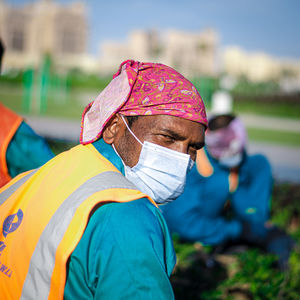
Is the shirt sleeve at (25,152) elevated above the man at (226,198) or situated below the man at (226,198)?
above

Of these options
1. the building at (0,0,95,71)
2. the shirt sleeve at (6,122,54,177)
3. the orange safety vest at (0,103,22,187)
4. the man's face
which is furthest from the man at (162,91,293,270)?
the building at (0,0,95,71)

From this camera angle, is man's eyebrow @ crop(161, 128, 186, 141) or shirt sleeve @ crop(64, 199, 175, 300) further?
man's eyebrow @ crop(161, 128, 186, 141)

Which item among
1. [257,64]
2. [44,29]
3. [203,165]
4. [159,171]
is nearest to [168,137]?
[159,171]

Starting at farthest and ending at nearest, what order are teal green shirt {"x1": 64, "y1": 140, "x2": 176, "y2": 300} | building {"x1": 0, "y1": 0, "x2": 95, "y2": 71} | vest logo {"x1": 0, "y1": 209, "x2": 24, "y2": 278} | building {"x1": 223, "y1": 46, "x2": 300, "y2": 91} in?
1. building {"x1": 223, "y1": 46, "x2": 300, "y2": 91}
2. building {"x1": 0, "y1": 0, "x2": 95, "y2": 71}
3. vest logo {"x1": 0, "y1": 209, "x2": 24, "y2": 278}
4. teal green shirt {"x1": 64, "y1": 140, "x2": 176, "y2": 300}

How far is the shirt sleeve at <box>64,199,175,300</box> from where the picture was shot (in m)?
1.04

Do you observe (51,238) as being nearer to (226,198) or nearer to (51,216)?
(51,216)

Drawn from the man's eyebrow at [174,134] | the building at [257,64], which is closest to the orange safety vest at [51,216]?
the man's eyebrow at [174,134]

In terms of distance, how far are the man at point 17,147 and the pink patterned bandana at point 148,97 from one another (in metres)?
0.86

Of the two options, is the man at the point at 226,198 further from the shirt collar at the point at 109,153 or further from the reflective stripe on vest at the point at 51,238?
the reflective stripe on vest at the point at 51,238

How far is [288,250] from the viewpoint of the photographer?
3.61 metres

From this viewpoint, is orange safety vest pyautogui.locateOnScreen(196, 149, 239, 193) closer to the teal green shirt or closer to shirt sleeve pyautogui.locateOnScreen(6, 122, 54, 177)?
shirt sleeve pyautogui.locateOnScreen(6, 122, 54, 177)

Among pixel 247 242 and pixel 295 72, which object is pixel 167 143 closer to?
pixel 247 242

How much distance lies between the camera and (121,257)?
3.42ft

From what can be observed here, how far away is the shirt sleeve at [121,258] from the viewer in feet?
3.41
